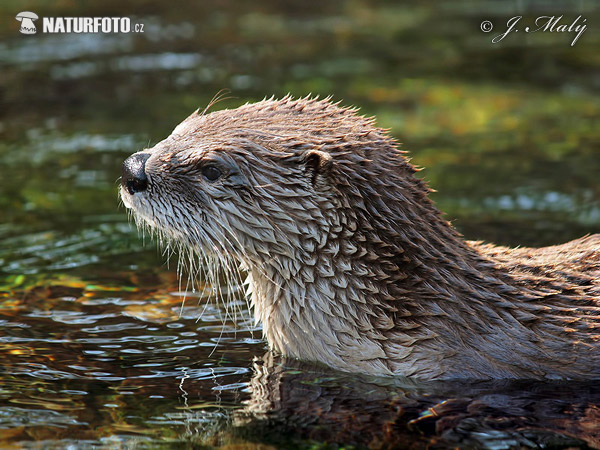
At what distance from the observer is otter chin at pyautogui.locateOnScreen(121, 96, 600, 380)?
16.1ft

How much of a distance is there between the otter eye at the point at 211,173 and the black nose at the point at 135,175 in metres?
0.31

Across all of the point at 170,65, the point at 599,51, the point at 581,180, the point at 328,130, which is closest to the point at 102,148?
the point at 170,65

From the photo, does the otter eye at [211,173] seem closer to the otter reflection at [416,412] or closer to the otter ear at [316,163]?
the otter ear at [316,163]

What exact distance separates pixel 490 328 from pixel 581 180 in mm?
4443

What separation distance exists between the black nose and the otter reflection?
3.94 feet

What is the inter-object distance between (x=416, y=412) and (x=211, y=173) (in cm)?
160
